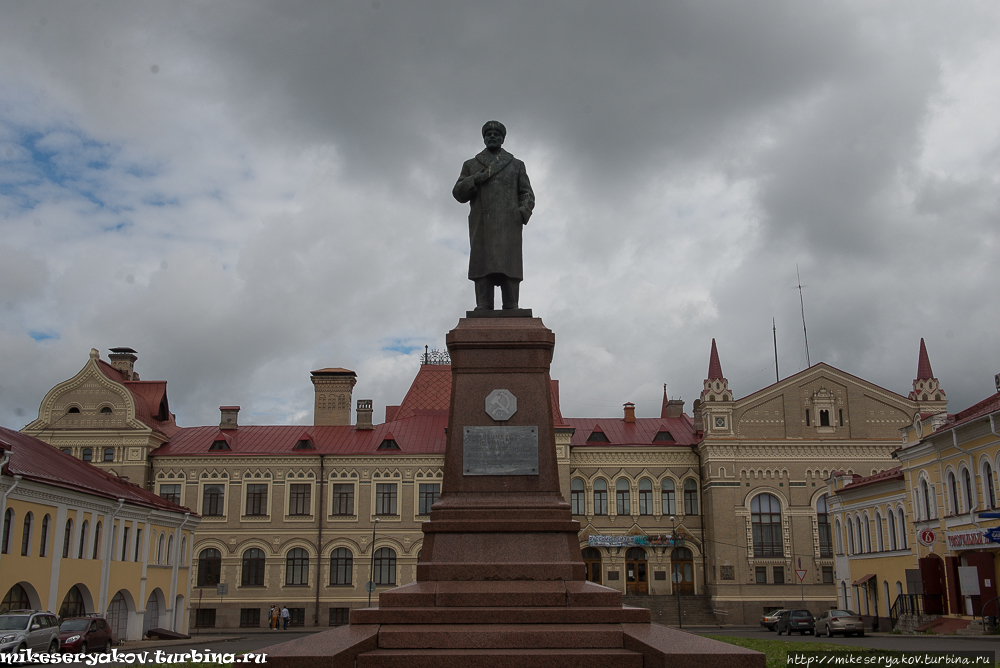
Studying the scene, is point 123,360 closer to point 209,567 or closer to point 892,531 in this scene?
point 209,567

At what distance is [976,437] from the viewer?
27.2 metres

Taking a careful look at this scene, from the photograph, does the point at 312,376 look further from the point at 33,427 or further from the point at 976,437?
the point at 976,437

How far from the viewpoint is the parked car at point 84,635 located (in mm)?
22734

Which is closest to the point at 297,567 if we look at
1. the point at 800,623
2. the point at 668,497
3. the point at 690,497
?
the point at 668,497

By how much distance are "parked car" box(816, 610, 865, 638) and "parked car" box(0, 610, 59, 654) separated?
81.7ft

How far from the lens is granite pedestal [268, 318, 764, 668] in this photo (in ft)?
28.1

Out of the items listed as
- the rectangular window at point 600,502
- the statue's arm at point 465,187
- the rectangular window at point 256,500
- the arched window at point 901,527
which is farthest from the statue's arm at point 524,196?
the rectangular window at point 256,500

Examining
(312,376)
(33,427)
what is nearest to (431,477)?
(312,376)

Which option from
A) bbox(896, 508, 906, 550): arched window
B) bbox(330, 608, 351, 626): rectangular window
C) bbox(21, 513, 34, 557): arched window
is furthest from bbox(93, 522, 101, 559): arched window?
bbox(896, 508, 906, 550): arched window

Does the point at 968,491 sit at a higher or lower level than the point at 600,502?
lower

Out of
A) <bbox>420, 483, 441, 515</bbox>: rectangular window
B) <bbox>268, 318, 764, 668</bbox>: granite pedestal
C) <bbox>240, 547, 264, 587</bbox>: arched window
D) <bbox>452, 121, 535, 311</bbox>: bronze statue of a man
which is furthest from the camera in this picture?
<bbox>420, 483, 441, 515</bbox>: rectangular window

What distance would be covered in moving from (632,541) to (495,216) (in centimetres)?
4053

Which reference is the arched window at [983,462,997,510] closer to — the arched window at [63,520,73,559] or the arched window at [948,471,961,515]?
the arched window at [948,471,961,515]

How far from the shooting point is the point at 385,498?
50125 millimetres
